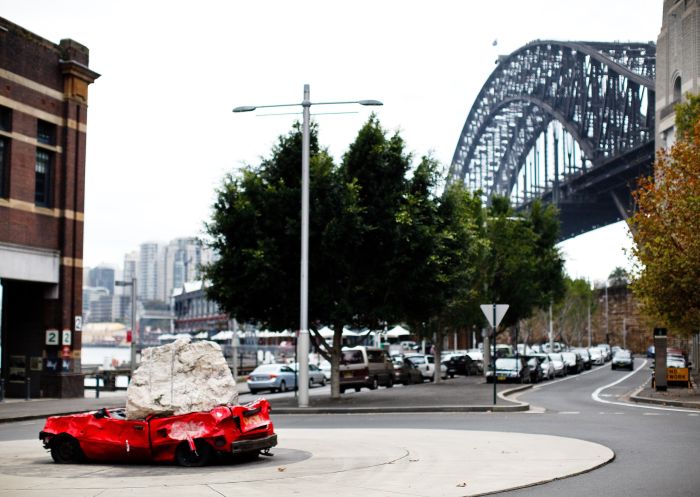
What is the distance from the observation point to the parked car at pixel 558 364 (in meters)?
58.4

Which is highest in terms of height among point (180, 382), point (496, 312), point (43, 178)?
point (43, 178)

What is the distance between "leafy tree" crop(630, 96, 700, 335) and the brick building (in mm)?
21694

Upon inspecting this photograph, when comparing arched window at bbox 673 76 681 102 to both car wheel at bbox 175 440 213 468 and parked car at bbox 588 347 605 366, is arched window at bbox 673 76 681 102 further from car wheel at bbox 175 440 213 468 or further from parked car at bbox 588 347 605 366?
car wheel at bbox 175 440 213 468

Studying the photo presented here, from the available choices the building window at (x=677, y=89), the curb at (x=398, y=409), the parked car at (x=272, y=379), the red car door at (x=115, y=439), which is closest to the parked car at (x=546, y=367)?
the parked car at (x=272, y=379)

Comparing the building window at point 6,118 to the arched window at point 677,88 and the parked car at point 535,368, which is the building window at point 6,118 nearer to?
the parked car at point 535,368

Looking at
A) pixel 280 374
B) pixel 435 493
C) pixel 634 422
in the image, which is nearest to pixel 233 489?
pixel 435 493

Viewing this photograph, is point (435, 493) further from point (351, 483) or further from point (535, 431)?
point (535, 431)

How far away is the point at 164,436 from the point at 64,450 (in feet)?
5.86

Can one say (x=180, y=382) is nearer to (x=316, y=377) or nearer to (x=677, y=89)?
(x=316, y=377)

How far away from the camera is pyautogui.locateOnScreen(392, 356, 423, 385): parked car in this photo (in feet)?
167

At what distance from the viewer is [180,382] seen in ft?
48.6

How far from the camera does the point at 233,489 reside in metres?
11.8

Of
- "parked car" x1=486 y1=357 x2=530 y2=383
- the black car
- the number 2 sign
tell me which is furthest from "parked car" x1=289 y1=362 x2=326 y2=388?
the number 2 sign

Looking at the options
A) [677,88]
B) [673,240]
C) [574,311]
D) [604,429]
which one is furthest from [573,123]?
[604,429]
